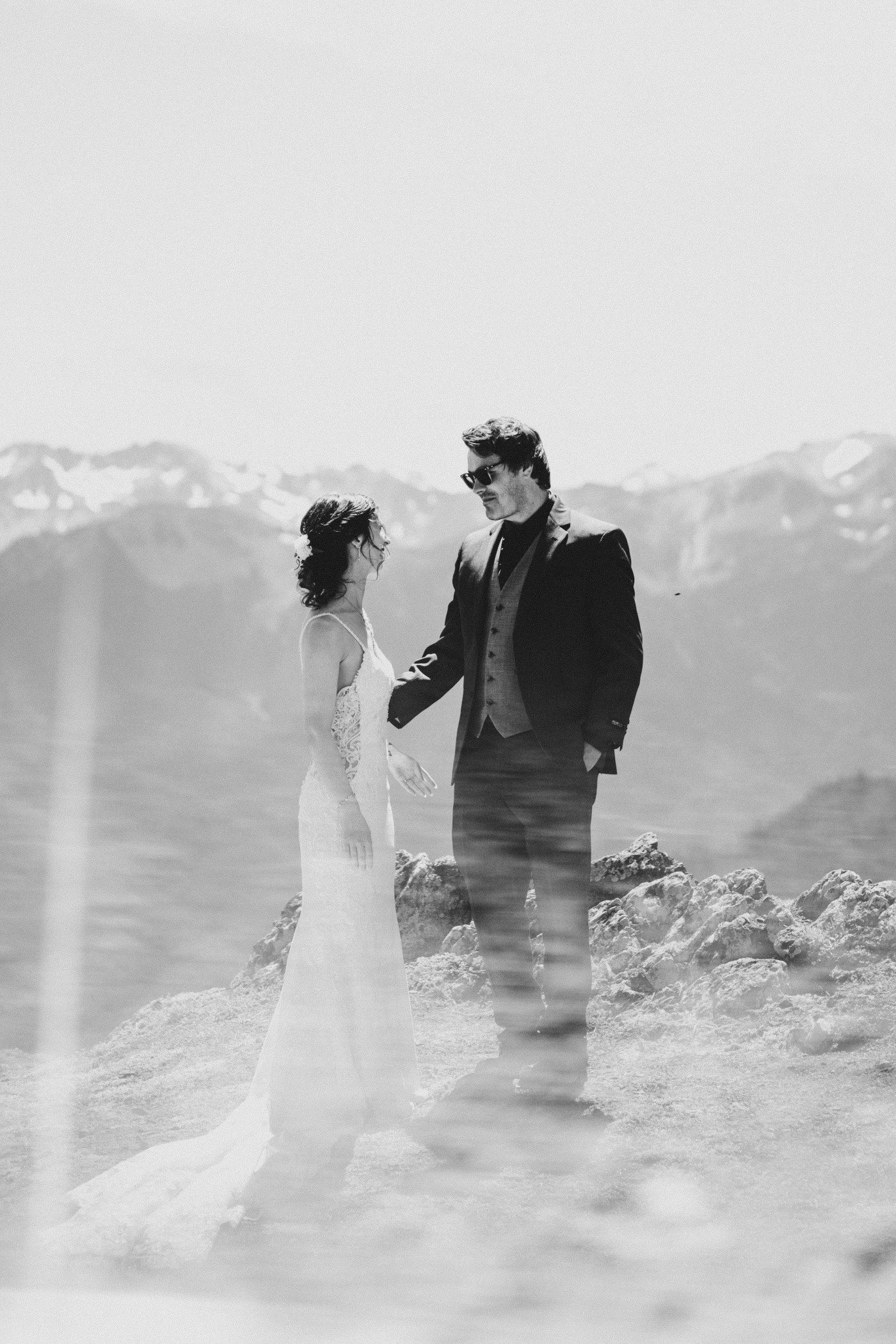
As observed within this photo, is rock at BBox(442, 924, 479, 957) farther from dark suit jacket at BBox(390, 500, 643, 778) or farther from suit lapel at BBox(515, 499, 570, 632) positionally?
suit lapel at BBox(515, 499, 570, 632)

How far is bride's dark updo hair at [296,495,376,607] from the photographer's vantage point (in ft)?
9.90

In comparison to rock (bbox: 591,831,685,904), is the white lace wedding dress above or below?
below

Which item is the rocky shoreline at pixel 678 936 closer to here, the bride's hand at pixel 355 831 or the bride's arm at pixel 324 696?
the bride's hand at pixel 355 831

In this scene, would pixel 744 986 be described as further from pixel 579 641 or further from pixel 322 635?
pixel 322 635

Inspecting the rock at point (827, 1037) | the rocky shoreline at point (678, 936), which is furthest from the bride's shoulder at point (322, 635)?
the rock at point (827, 1037)

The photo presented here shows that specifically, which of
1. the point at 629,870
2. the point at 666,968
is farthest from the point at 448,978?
the point at 629,870

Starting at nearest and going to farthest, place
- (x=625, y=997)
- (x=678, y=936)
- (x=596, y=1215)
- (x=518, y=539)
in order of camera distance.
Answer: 1. (x=596, y=1215)
2. (x=518, y=539)
3. (x=625, y=997)
4. (x=678, y=936)

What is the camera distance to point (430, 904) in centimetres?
569

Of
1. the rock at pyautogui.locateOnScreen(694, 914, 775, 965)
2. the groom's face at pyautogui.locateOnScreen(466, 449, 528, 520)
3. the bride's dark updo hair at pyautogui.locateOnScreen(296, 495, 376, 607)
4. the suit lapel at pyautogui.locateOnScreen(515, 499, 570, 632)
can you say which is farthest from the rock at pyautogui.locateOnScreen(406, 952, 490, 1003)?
the bride's dark updo hair at pyautogui.locateOnScreen(296, 495, 376, 607)

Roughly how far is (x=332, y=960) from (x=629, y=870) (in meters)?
2.71

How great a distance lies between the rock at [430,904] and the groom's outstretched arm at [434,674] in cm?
212

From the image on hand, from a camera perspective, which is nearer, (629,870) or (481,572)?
(481,572)

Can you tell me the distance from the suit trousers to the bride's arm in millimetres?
599

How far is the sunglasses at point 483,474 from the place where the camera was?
3.44 m
